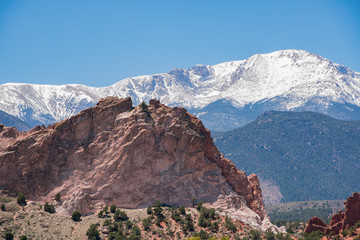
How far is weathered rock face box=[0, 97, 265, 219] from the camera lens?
108062 mm

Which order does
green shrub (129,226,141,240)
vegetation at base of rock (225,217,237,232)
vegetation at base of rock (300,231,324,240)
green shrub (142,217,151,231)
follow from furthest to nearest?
vegetation at base of rock (300,231,324,240)
vegetation at base of rock (225,217,237,232)
green shrub (142,217,151,231)
green shrub (129,226,141,240)

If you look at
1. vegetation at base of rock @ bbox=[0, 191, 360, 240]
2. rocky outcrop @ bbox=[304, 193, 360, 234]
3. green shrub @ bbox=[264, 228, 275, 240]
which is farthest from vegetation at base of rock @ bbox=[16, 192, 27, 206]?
rocky outcrop @ bbox=[304, 193, 360, 234]

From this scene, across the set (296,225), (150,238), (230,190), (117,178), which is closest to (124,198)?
(117,178)

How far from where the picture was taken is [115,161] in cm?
10969

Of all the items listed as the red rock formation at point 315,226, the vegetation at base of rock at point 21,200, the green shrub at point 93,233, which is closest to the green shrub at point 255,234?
the red rock formation at point 315,226

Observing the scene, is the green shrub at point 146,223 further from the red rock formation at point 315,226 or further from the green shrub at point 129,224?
the red rock formation at point 315,226

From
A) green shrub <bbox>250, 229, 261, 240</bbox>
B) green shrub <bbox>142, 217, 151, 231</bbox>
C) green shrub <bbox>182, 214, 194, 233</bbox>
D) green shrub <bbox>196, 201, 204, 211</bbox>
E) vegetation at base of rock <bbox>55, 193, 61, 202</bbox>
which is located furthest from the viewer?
green shrub <bbox>196, 201, 204, 211</bbox>

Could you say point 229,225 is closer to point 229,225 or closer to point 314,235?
point 229,225

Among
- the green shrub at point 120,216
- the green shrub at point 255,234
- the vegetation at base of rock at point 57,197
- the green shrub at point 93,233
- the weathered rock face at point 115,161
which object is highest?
the weathered rock face at point 115,161

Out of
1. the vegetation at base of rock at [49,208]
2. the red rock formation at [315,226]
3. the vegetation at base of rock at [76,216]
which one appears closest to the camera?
the vegetation at base of rock at [76,216]

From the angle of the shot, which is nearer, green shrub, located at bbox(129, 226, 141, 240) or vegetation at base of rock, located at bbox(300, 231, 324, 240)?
green shrub, located at bbox(129, 226, 141, 240)

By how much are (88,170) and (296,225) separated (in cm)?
6764

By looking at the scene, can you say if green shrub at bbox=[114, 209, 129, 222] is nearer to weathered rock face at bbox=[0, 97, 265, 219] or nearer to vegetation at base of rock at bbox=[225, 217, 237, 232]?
weathered rock face at bbox=[0, 97, 265, 219]

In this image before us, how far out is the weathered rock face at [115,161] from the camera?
10806cm
